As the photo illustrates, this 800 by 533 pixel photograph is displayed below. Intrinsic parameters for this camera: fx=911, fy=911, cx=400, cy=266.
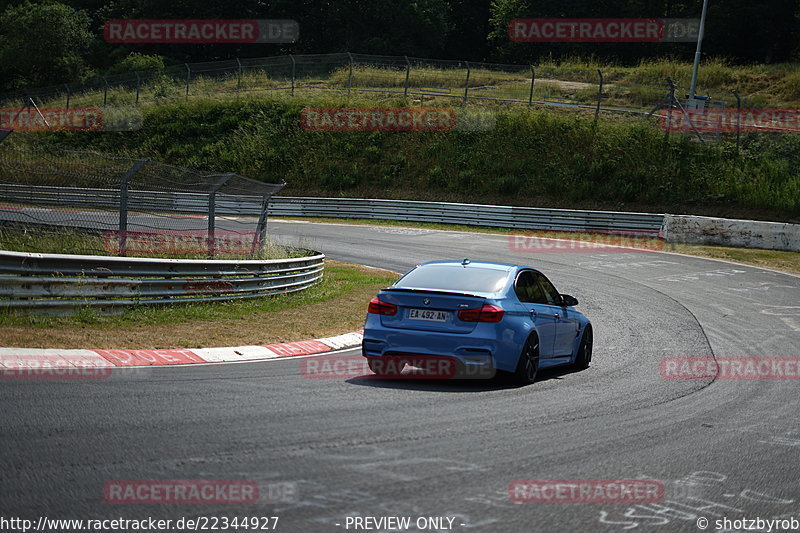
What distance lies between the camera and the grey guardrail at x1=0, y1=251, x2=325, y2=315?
38.9ft

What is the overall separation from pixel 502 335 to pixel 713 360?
16.2ft

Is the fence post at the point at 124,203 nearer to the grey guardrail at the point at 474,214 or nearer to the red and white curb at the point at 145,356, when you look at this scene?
the red and white curb at the point at 145,356

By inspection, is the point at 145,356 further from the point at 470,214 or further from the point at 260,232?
the point at 470,214

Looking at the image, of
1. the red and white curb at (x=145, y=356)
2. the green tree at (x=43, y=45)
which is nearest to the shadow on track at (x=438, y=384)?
the red and white curb at (x=145, y=356)

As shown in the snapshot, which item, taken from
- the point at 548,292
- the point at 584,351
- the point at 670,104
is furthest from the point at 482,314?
the point at 670,104

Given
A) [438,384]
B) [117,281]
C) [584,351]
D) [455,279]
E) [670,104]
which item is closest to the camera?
[438,384]

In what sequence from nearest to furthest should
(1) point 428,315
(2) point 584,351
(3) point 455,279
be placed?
1. (1) point 428,315
2. (3) point 455,279
3. (2) point 584,351

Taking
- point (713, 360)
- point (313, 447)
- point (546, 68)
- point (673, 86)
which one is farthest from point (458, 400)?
point (546, 68)

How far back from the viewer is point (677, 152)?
39625mm

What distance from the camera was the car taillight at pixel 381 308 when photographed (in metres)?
10.2

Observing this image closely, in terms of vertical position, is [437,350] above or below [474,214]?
below

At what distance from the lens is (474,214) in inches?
1426

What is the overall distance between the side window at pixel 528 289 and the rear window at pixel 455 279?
217mm

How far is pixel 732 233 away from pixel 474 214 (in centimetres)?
999
